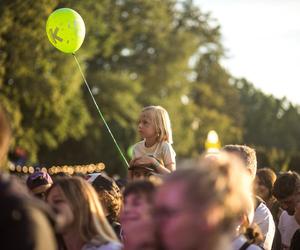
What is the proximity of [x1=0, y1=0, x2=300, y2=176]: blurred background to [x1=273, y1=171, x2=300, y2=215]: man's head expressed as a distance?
15.8m

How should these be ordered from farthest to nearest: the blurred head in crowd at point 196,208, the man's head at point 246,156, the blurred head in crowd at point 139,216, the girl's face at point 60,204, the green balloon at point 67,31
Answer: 1. the green balloon at point 67,31
2. the man's head at point 246,156
3. the girl's face at point 60,204
4. the blurred head in crowd at point 139,216
5. the blurred head in crowd at point 196,208

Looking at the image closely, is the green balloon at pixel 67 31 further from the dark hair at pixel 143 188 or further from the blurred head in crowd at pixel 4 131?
the blurred head in crowd at pixel 4 131

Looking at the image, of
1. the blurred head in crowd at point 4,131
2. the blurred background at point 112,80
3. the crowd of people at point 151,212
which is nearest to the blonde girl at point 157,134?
the crowd of people at point 151,212

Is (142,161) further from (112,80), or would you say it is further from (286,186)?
(112,80)

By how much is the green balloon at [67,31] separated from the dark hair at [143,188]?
5.55 meters

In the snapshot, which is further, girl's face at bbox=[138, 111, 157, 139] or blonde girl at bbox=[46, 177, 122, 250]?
girl's face at bbox=[138, 111, 157, 139]

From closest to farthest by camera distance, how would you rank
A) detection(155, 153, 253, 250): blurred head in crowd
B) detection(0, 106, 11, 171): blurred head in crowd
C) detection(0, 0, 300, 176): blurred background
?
detection(155, 153, 253, 250): blurred head in crowd < detection(0, 106, 11, 171): blurred head in crowd < detection(0, 0, 300, 176): blurred background

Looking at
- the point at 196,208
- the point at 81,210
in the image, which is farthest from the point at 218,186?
the point at 81,210

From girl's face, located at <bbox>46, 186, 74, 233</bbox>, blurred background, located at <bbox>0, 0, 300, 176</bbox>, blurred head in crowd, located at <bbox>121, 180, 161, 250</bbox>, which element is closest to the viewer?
blurred head in crowd, located at <bbox>121, 180, 161, 250</bbox>

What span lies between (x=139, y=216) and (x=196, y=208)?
752 millimetres

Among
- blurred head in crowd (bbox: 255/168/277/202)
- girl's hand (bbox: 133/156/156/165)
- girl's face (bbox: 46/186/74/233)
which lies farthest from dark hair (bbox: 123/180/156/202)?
blurred head in crowd (bbox: 255/168/277/202)

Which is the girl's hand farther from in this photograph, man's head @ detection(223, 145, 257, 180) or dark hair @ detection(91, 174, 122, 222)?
man's head @ detection(223, 145, 257, 180)

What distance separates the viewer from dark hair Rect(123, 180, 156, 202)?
11.3ft

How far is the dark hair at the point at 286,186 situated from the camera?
6527 millimetres
